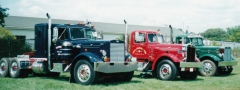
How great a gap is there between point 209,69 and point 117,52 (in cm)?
633

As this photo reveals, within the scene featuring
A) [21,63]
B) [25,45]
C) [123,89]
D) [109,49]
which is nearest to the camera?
[123,89]

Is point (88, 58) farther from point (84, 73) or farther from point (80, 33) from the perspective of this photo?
point (80, 33)

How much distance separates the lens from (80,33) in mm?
11445

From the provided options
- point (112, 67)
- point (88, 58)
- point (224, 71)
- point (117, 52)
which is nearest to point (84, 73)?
point (88, 58)

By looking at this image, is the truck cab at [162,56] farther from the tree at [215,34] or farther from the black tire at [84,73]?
the tree at [215,34]

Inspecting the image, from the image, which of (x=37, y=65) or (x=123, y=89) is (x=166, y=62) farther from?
(x=37, y=65)

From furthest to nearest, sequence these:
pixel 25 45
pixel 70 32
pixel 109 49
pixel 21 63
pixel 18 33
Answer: pixel 18 33
pixel 25 45
pixel 21 63
pixel 70 32
pixel 109 49

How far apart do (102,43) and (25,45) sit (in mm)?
13308

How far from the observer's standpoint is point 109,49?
33.0ft

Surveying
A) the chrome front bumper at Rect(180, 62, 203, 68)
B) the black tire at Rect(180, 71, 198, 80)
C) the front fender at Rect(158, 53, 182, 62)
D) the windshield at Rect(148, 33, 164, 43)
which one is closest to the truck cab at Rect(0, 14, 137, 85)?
the front fender at Rect(158, 53, 182, 62)

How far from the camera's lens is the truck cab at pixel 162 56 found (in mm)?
12000

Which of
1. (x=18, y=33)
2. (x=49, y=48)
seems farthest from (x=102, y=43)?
(x=18, y=33)

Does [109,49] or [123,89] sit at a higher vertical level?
[109,49]

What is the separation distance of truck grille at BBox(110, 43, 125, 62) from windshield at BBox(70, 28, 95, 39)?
1735 mm
